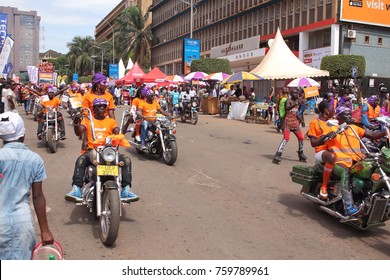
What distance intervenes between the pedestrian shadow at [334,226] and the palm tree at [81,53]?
8733 centimetres

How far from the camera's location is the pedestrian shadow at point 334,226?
5246 mm

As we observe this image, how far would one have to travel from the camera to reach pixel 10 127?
10.3 ft

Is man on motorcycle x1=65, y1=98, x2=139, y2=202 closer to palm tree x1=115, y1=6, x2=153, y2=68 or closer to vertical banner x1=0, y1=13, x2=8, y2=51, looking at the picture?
vertical banner x1=0, y1=13, x2=8, y2=51

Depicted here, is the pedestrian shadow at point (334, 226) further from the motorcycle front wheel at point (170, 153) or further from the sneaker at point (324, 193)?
the motorcycle front wheel at point (170, 153)

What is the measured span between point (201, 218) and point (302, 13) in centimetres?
3212

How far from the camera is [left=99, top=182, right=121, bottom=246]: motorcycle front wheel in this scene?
15.2 feet

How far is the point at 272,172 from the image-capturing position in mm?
9328

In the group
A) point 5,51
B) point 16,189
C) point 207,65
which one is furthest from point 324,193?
point 207,65

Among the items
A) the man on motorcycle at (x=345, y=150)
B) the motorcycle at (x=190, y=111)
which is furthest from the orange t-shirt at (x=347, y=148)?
the motorcycle at (x=190, y=111)

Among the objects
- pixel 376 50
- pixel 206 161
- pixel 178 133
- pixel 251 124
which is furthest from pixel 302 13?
pixel 206 161

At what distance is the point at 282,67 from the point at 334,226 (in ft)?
55.9

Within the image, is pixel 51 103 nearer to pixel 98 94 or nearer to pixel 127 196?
pixel 98 94

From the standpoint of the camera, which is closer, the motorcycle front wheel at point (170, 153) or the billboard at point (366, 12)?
the motorcycle front wheel at point (170, 153)

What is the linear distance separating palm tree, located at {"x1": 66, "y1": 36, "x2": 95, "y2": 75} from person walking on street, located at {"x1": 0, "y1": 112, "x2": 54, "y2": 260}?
89892 mm
